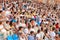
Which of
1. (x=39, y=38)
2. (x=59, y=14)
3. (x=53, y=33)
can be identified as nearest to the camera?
(x=39, y=38)

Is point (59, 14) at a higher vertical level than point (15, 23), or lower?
lower

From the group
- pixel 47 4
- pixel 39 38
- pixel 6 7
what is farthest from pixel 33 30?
pixel 47 4

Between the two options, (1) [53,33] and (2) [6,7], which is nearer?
(1) [53,33]

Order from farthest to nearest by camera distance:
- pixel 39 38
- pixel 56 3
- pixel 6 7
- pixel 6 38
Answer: pixel 56 3
pixel 6 7
pixel 39 38
pixel 6 38

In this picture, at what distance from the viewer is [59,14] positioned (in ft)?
37.9

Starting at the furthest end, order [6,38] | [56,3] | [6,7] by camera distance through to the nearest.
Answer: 1. [56,3]
2. [6,7]
3. [6,38]

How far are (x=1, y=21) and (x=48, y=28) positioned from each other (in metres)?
1.71

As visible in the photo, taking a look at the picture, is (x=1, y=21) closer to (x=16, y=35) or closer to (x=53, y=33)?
(x=16, y=35)

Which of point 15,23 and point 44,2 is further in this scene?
point 44,2

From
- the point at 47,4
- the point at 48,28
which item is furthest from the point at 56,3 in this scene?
the point at 48,28

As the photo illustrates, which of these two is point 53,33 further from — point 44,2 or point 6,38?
point 44,2

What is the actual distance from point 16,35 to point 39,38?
33.1 inches

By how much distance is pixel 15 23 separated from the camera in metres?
6.83

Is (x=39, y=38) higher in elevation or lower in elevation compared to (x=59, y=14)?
higher
